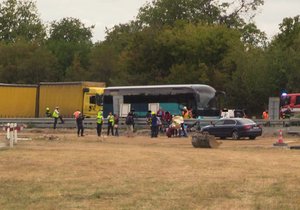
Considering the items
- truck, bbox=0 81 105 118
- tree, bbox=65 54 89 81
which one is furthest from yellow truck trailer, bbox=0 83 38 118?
tree, bbox=65 54 89 81

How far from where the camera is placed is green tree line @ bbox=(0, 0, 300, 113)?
68.5 meters

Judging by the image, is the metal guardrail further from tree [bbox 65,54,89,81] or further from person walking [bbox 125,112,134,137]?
tree [bbox 65,54,89,81]

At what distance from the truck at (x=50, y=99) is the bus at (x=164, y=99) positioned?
1228 millimetres

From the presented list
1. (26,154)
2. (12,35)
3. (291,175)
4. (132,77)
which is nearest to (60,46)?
(12,35)

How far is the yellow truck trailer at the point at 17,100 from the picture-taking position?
5812 centimetres

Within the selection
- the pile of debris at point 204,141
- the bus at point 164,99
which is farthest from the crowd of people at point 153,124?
the pile of debris at point 204,141

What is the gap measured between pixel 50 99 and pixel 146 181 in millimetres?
42131

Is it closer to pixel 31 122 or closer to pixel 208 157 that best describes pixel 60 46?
pixel 31 122

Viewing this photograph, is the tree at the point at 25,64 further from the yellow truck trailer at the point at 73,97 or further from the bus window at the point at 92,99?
the bus window at the point at 92,99

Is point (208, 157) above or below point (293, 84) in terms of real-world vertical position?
below

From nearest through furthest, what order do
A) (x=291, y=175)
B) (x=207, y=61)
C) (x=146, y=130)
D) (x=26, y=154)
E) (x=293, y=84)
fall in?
(x=291, y=175) → (x=26, y=154) → (x=146, y=130) → (x=293, y=84) → (x=207, y=61)

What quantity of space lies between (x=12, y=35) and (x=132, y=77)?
148 ft

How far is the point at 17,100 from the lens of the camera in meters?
59.2

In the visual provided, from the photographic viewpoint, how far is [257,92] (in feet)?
224
